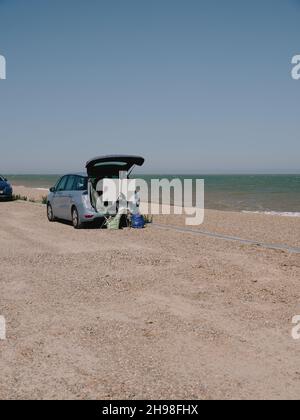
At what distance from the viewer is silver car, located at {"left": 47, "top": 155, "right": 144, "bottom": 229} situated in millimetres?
13914

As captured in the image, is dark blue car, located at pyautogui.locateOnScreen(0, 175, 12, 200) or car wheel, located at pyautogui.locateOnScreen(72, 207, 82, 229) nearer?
car wheel, located at pyautogui.locateOnScreen(72, 207, 82, 229)

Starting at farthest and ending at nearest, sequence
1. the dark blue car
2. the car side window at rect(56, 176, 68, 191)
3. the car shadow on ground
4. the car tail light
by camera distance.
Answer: the dark blue car < the car side window at rect(56, 176, 68, 191) < the car shadow on ground < the car tail light

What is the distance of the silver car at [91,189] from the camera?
13914mm

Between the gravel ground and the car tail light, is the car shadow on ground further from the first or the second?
the gravel ground

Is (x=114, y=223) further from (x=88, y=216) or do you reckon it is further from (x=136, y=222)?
(x=88, y=216)

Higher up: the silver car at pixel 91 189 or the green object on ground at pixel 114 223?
the silver car at pixel 91 189

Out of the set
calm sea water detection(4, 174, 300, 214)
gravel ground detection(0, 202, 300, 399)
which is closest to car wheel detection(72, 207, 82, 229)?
gravel ground detection(0, 202, 300, 399)

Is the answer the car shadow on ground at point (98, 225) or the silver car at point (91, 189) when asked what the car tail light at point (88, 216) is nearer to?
the silver car at point (91, 189)

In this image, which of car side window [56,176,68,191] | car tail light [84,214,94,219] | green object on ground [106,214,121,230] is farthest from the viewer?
car side window [56,176,68,191]

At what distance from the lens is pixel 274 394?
13.0 ft

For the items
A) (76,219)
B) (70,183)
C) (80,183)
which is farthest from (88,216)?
(70,183)

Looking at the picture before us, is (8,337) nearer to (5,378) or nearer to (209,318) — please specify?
(5,378)

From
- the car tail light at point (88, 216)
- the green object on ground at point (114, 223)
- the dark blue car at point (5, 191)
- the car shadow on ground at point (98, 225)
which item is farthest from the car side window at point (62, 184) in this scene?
the dark blue car at point (5, 191)

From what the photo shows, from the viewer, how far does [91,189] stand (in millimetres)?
14039
